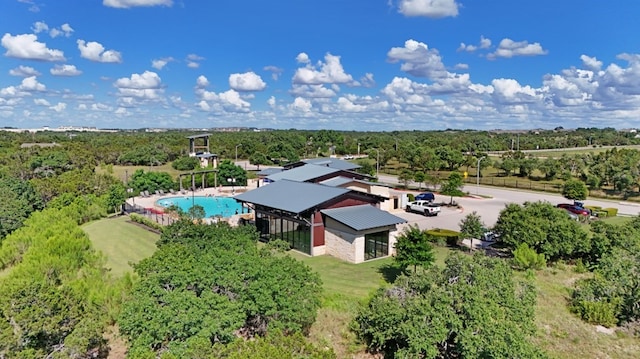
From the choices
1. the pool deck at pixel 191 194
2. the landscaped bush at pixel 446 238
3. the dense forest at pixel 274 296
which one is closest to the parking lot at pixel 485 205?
the landscaped bush at pixel 446 238

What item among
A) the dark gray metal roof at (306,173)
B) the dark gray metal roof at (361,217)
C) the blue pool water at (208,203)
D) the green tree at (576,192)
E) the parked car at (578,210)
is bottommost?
the blue pool water at (208,203)

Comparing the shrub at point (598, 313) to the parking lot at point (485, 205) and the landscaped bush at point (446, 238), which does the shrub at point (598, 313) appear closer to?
the landscaped bush at point (446, 238)

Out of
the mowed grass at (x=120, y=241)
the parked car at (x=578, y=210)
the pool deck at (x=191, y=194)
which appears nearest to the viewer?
the mowed grass at (x=120, y=241)

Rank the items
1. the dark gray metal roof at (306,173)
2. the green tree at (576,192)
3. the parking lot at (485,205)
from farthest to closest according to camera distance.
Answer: the green tree at (576,192) → the dark gray metal roof at (306,173) → the parking lot at (485,205)

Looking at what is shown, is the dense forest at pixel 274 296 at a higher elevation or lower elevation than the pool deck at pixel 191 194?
higher

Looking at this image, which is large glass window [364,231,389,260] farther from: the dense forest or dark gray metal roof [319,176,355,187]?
dark gray metal roof [319,176,355,187]

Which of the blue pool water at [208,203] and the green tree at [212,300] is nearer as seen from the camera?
the green tree at [212,300]
